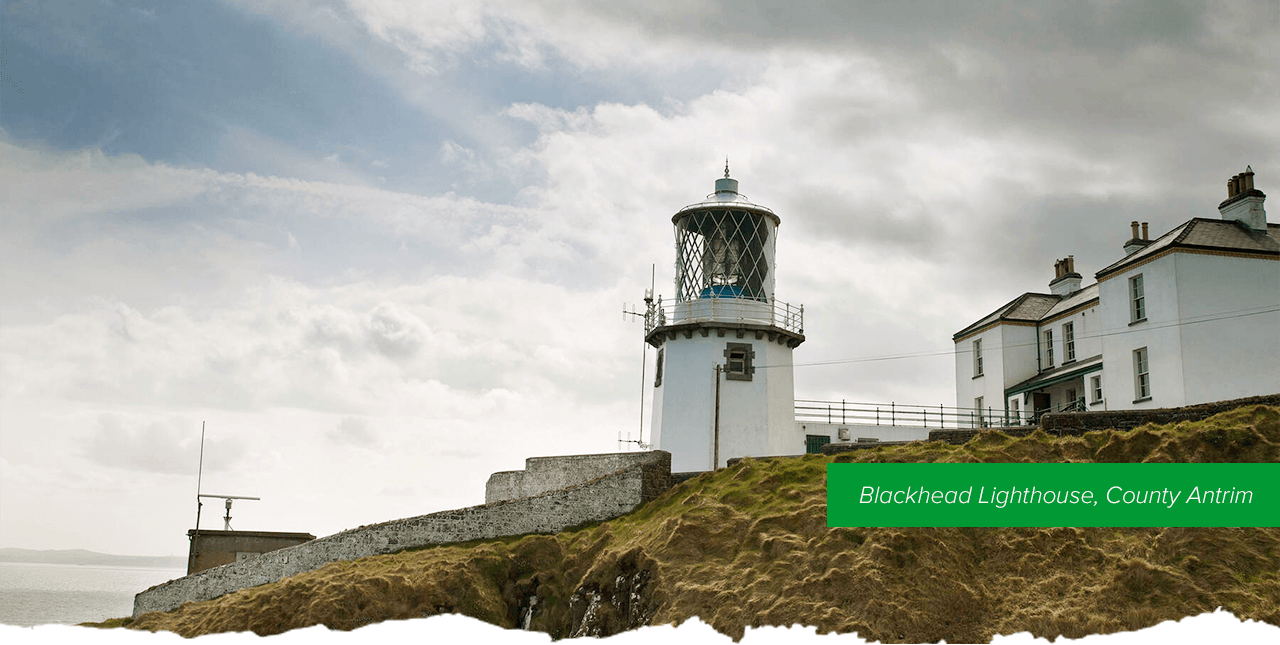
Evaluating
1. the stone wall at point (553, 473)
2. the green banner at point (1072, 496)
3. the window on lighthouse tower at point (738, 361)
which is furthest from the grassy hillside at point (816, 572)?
the window on lighthouse tower at point (738, 361)

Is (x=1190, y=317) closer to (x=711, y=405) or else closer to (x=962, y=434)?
(x=962, y=434)

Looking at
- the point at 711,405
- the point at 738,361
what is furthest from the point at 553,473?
the point at 738,361

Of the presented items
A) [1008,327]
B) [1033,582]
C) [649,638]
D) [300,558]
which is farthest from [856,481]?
[1008,327]

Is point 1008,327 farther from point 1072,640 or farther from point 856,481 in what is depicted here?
point 1072,640

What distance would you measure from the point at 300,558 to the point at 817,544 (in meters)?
11.3

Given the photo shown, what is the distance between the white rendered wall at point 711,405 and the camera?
82.2 feet

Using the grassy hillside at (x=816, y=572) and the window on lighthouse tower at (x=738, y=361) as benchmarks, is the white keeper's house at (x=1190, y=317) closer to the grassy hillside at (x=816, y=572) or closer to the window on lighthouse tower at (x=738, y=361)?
the grassy hillside at (x=816, y=572)

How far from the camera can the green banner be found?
49.5 feet

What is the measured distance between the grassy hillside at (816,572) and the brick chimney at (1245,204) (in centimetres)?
984

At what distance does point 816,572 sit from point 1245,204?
1801 centimetres

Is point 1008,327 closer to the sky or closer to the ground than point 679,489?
closer to the sky

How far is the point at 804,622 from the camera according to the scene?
13.8 metres

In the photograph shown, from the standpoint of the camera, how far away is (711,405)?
25.2 metres

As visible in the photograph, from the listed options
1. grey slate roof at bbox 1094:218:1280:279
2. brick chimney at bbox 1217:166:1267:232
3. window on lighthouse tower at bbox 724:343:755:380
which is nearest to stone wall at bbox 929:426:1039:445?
window on lighthouse tower at bbox 724:343:755:380
